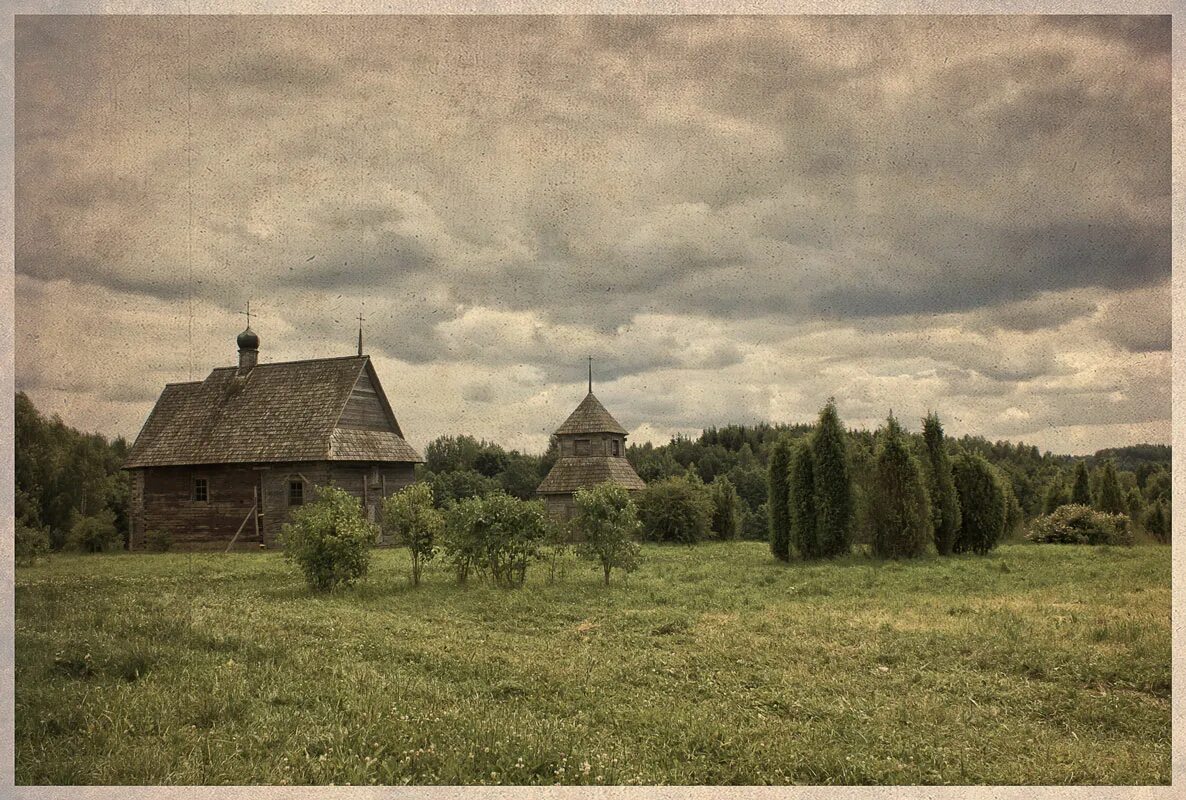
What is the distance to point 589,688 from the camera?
23.8ft

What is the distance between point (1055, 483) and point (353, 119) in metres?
20.2

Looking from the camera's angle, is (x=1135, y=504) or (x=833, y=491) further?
(x=833, y=491)

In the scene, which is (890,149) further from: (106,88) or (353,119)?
(106,88)

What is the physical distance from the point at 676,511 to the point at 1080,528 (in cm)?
1214

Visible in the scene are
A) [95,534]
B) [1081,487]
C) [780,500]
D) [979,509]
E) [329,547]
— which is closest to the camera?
[329,547]

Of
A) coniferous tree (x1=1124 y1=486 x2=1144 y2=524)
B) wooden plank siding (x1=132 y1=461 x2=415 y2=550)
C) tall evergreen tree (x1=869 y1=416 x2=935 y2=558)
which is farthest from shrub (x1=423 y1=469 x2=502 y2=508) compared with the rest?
coniferous tree (x1=1124 y1=486 x2=1144 y2=524)

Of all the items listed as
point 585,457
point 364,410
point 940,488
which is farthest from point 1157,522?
point 585,457

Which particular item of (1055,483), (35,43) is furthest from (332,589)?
(1055,483)

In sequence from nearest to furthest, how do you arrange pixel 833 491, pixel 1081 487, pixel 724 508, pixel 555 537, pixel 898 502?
pixel 555 537 → pixel 898 502 → pixel 833 491 → pixel 1081 487 → pixel 724 508

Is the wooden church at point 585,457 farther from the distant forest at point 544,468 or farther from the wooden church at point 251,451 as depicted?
the wooden church at point 251,451

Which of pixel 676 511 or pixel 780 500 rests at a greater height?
pixel 780 500

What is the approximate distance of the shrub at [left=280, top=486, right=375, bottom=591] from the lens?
12.7 metres

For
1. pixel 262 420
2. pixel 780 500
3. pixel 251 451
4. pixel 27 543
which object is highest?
pixel 262 420

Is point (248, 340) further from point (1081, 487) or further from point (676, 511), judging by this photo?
point (1081, 487)
